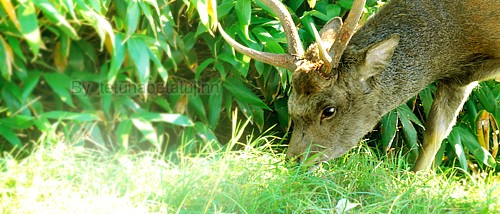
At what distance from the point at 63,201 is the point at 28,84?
0.59m

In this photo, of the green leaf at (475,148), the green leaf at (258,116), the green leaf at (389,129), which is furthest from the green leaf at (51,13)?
the green leaf at (475,148)

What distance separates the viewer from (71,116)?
4.13m

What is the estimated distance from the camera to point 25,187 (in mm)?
3777

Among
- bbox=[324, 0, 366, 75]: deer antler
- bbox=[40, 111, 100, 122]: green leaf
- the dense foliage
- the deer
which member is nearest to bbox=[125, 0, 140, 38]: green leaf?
the dense foliage

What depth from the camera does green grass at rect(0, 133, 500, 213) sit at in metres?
3.77

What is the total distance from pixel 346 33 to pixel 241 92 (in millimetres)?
1024

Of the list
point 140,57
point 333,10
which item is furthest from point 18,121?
point 333,10

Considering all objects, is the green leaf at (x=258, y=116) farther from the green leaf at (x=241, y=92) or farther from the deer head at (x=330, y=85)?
the deer head at (x=330, y=85)

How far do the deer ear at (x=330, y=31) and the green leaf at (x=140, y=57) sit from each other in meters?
1.18

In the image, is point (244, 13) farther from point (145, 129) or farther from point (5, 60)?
point (5, 60)

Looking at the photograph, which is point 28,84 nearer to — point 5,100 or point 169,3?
point 5,100

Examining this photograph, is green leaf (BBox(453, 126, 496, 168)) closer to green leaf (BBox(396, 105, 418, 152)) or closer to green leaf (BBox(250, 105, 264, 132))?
green leaf (BBox(396, 105, 418, 152))

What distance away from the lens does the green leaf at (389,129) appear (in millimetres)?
5355

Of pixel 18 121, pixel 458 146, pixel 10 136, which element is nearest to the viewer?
pixel 18 121
